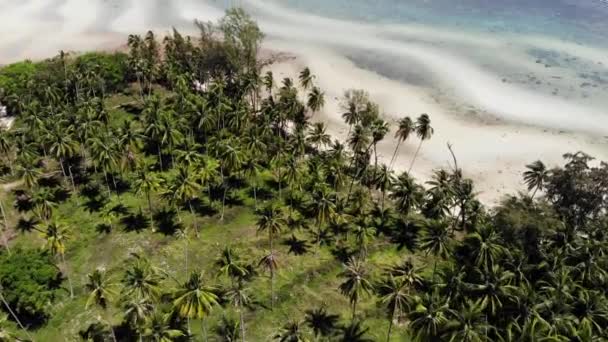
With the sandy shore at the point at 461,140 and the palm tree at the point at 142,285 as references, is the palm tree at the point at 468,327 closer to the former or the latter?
the palm tree at the point at 142,285

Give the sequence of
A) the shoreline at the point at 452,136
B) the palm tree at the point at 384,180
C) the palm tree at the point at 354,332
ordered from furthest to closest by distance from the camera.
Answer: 1. the shoreline at the point at 452,136
2. the palm tree at the point at 384,180
3. the palm tree at the point at 354,332

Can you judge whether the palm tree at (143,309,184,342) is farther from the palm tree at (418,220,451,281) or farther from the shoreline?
the shoreline

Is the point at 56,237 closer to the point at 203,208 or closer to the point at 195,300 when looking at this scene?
the point at 195,300

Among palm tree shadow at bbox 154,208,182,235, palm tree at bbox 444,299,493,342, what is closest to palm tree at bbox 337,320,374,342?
palm tree at bbox 444,299,493,342

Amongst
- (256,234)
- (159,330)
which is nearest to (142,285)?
(159,330)

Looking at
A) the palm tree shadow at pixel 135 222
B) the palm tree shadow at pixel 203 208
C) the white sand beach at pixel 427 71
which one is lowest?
the palm tree shadow at pixel 135 222

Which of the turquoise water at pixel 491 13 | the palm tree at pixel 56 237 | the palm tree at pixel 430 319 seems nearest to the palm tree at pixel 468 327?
the palm tree at pixel 430 319
